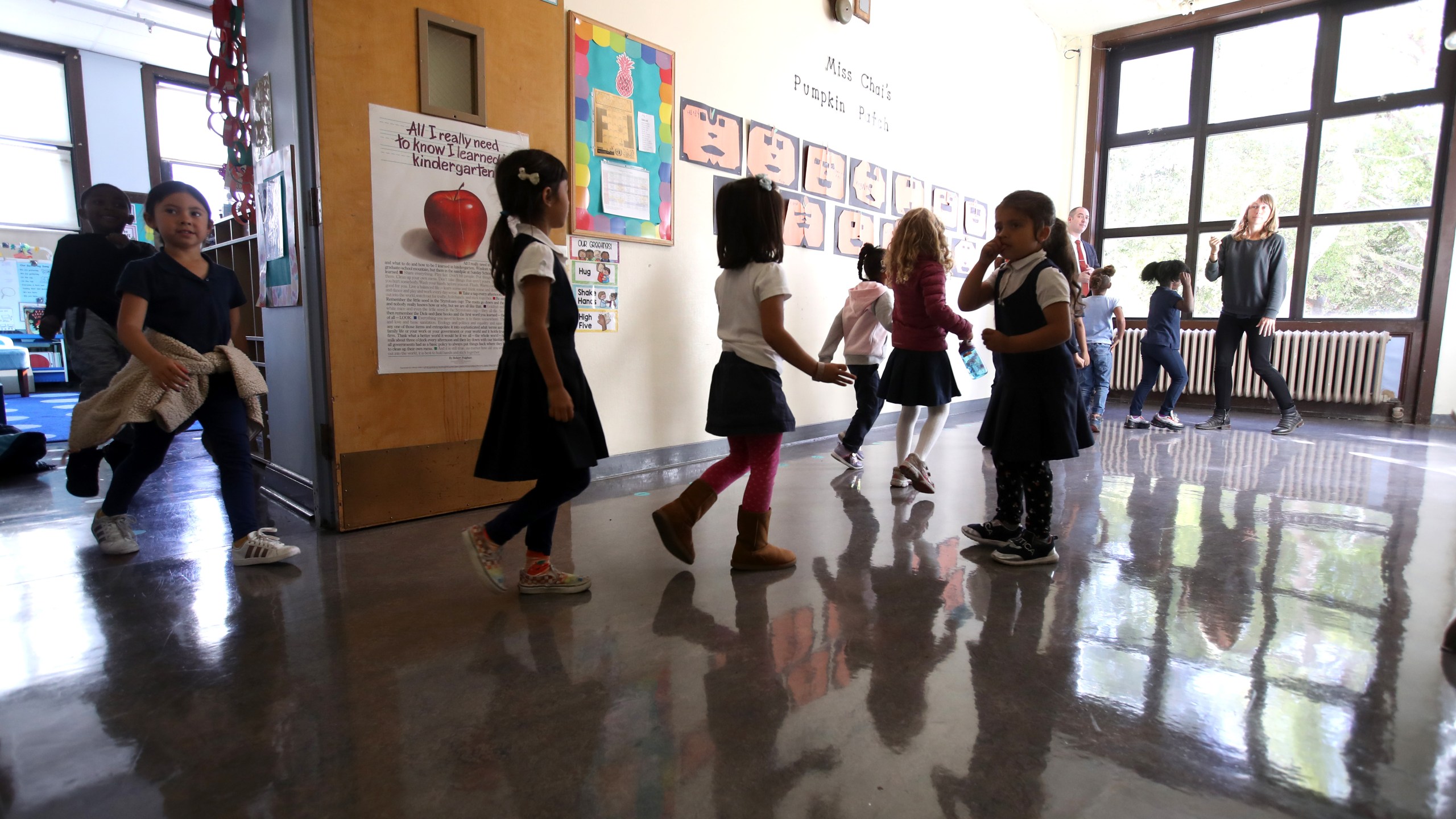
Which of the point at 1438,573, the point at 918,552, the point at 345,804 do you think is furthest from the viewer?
the point at 918,552

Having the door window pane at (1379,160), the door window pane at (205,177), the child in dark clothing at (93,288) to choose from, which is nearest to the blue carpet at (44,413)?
the child in dark clothing at (93,288)

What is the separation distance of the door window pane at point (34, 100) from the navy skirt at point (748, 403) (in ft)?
32.1

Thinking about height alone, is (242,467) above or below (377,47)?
below

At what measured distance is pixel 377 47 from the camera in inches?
92.2

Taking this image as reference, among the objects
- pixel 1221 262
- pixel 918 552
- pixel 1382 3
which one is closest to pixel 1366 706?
pixel 918 552

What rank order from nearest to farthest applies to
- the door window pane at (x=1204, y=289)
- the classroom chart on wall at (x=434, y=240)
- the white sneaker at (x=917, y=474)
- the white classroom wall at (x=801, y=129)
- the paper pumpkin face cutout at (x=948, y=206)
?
the classroom chart on wall at (x=434, y=240), the white sneaker at (x=917, y=474), the white classroom wall at (x=801, y=129), the paper pumpkin face cutout at (x=948, y=206), the door window pane at (x=1204, y=289)

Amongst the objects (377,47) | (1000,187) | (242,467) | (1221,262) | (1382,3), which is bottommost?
(242,467)

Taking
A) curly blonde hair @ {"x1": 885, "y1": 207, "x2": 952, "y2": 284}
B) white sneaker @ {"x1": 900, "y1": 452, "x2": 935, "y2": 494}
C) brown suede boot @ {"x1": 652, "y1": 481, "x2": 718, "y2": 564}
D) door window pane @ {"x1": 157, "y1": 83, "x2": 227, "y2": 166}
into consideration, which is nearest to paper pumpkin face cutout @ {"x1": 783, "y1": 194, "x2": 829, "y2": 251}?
curly blonde hair @ {"x1": 885, "y1": 207, "x2": 952, "y2": 284}

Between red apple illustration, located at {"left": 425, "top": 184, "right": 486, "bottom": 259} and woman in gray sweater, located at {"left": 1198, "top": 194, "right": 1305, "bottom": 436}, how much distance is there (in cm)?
510

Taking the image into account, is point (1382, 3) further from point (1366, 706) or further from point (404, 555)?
point (404, 555)

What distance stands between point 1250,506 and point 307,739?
3.30 m

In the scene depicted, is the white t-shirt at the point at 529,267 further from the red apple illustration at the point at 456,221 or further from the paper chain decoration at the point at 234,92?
the paper chain decoration at the point at 234,92

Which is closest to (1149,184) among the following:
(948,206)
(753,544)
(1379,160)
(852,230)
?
(1379,160)

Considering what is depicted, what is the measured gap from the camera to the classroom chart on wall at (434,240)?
2410 mm
